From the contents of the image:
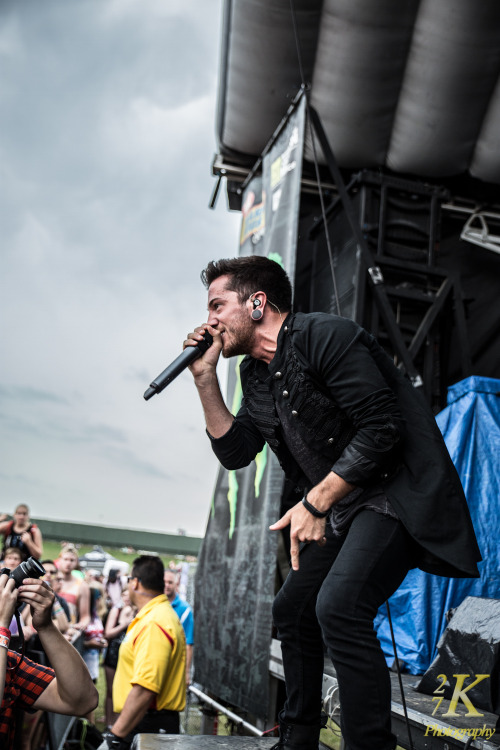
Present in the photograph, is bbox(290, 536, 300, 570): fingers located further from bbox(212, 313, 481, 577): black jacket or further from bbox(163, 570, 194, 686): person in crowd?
bbox(163, 570, 194, 686): person in crowd

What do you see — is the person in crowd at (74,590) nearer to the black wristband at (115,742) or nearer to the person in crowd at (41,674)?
the black wristband at (115,742)

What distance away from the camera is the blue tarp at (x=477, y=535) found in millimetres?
3723

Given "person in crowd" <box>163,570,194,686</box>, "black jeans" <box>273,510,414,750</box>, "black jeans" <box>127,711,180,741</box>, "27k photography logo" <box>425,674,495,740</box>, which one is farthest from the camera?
"person in crowd" <box>163,570,194,686</box>

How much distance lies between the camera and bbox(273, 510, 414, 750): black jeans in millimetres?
1707

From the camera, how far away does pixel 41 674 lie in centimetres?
267

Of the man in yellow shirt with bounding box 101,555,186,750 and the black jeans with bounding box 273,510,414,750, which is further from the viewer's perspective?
the man in yellow shirt with bounding box 101,555,186,750

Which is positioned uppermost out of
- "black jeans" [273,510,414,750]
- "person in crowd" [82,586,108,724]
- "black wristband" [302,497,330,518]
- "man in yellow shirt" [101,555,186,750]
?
"black wristband" [302,497,330,518]

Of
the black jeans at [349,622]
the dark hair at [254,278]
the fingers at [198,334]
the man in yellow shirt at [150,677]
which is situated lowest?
the man in yellow shirt at [150,677]

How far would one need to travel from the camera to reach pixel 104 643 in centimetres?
823

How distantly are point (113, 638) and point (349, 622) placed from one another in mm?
7186

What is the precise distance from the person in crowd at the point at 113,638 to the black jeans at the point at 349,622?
5556 mm

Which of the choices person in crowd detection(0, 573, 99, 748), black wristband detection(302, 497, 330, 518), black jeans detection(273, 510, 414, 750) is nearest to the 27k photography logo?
black jeans detection(273, 510, 414, 750)

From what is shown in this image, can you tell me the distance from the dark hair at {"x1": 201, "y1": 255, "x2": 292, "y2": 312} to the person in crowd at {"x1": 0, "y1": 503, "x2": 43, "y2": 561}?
5161 mm

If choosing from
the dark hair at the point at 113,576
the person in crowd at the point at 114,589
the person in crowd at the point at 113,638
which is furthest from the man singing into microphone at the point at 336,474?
the dark hair at the point at 113,576
